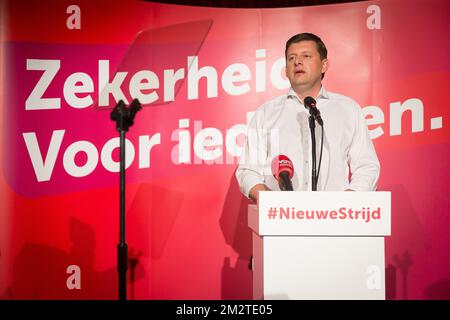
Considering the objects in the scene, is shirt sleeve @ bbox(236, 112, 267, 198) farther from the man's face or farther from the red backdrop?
the man's face

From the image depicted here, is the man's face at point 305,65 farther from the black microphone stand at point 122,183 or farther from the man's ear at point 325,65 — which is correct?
the black microphone stand at point 122,183

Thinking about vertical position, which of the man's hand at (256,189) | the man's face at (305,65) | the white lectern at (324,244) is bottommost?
the white lectern at (324,244)

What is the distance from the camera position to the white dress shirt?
4.31 m

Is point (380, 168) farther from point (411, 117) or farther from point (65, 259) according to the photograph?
point (65, 259)

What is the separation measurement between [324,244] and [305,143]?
1630 millimetres

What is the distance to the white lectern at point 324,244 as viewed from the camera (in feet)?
9.34

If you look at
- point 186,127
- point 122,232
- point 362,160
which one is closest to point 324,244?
point 122,232

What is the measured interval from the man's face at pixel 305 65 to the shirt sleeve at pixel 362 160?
1.46 feet

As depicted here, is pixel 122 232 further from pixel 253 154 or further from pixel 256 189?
pixel 253 154

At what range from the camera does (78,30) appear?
4.36 meters

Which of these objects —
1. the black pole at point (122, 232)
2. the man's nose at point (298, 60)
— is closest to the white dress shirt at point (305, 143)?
the man's nose at point (298, 60)

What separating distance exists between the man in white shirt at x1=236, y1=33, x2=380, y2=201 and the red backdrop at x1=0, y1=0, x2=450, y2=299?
104 millimetres

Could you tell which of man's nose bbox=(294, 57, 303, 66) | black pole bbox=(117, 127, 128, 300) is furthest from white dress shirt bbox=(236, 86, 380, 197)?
black pole bbox=(117, 127, 128, 300)

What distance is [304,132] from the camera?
4.40m
